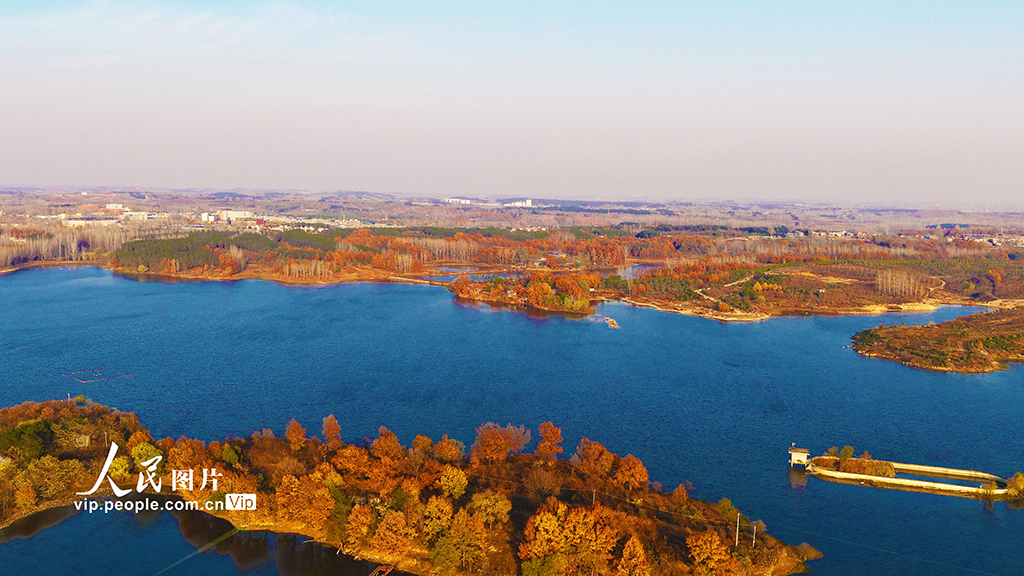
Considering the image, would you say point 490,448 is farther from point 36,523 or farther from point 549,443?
point 36,523

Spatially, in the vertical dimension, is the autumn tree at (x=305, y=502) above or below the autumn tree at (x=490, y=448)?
below

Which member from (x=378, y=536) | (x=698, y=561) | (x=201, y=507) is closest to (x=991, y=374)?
(x=698, y=561)

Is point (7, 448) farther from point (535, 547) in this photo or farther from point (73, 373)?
point (535, 547)

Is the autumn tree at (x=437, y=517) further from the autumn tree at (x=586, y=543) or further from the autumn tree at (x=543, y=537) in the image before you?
the autumn tree at (x=586, y=543)

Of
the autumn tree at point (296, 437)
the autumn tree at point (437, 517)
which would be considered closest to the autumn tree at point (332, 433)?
the autumn tree at point (296, 437)

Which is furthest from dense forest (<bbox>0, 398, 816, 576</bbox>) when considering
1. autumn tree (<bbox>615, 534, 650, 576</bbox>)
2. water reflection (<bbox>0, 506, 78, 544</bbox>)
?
water reflection (<bbox>0, 506, 78, 544</bbox>)

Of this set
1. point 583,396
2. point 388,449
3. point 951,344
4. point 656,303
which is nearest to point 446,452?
point 388,449

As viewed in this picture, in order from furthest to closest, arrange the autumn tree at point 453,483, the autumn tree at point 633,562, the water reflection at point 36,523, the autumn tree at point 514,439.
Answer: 1. the autumn tree at point 514,439
2. the autumn tree at point 453,483
3. the water reflection at point 36,523
4. the autumn tree at point 633,562

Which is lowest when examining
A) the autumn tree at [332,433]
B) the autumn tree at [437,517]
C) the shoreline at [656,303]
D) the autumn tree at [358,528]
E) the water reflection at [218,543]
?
the water reflection at [218,543]
